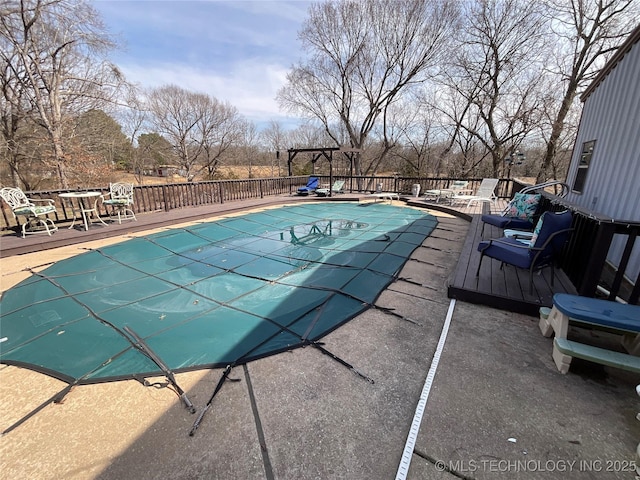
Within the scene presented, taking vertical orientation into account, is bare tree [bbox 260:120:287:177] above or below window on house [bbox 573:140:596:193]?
above

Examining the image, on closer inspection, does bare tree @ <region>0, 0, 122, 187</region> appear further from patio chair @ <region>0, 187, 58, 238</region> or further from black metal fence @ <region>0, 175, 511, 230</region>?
patio chair @ <region>0, 187, 58, 238</region>

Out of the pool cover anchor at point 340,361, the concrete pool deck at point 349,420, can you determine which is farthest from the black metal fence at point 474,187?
the pool cover anchor at point 340,361

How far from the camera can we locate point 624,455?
1.26 m

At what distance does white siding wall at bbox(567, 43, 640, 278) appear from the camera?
8.89ft

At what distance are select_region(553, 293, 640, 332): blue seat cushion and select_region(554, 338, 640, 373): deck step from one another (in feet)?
0.58

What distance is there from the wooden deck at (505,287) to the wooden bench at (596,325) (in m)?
0.54

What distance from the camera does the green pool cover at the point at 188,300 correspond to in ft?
6.91

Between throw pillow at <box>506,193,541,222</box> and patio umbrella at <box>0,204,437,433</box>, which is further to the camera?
throw pillow at <box>506,193,541,222</box>

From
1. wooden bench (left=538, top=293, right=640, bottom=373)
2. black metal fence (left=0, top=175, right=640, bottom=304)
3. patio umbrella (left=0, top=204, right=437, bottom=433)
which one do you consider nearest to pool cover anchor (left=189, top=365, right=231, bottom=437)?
patio umbrella (left=0, top=204, right=437, bottom=433)

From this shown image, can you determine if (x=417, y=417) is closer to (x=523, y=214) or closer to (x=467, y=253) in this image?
(x=467, y=253)

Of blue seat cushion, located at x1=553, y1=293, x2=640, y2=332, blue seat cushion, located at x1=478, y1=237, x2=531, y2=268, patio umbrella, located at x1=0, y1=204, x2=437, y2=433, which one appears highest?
blue seat cushion, located at x1=478, y1=237, x2=531, y2=268

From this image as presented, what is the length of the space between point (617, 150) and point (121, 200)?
325 inches

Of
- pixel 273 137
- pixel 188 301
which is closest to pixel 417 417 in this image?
pixel 188 301

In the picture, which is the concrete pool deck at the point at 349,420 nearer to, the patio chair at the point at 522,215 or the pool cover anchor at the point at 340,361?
the pool cover anchor at the point at 340,361
